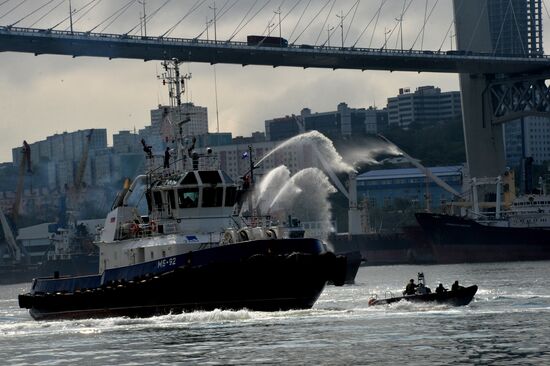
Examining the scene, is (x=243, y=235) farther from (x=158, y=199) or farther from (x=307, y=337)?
(x=307, y=337)

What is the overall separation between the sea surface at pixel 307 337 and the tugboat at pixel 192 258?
0.81m

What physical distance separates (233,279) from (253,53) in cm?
9860

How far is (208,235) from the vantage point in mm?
56031

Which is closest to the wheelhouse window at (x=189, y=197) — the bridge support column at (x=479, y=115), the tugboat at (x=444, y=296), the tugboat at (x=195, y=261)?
the tugboat at (x=195, y=261)

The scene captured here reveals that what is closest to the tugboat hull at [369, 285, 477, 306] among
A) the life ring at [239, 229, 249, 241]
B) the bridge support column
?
the life ring at [239, 229, 249, 241]

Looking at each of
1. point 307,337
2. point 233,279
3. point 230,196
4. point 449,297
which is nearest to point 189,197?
point 230,196

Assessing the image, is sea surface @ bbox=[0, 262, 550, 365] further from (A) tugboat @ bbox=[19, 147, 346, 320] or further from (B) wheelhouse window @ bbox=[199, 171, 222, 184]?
(B) wheelhouse window @ bbox=[199, 171, 222, 184]

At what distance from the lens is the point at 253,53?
150625mm

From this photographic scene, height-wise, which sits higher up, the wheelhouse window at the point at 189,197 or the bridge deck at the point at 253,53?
the bridge deck at the point at 253,53

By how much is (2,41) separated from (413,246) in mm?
56485

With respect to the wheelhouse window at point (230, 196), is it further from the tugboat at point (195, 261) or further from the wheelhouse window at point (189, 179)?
the wheelhouse window at point (189, 179)

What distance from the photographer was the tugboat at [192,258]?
53.7m

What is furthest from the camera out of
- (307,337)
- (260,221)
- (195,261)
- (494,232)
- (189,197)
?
(494,232)

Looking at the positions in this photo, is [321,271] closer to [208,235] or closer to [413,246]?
[208,235]
